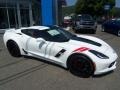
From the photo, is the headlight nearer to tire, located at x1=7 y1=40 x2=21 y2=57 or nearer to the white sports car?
the white sports car

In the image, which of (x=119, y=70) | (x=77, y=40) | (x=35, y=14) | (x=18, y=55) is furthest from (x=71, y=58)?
(x=35, y=14)

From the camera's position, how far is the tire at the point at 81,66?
5527mm

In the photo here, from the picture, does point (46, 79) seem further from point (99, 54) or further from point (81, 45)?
point (99, 54)

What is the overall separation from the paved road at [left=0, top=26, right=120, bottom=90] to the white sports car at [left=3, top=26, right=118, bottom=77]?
0.24 meters

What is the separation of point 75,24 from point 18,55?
11.3 metres

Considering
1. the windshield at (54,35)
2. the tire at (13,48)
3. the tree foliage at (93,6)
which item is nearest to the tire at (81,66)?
the windshield at (54,35)

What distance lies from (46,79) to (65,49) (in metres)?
1.06

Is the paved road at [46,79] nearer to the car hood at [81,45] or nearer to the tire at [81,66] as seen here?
the tire at [81,66]

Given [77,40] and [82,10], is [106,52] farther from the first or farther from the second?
[82,10]

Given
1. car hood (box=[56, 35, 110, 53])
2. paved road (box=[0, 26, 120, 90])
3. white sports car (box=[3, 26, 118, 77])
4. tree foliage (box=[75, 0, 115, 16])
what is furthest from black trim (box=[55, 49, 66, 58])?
tree foliage (box=[75, 0, 115, 16])

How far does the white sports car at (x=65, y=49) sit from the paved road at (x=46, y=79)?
24cm

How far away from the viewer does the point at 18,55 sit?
7746 mm

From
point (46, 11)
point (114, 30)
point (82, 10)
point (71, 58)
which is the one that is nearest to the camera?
point (71, 58)

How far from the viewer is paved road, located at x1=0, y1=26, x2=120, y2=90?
195 inches
